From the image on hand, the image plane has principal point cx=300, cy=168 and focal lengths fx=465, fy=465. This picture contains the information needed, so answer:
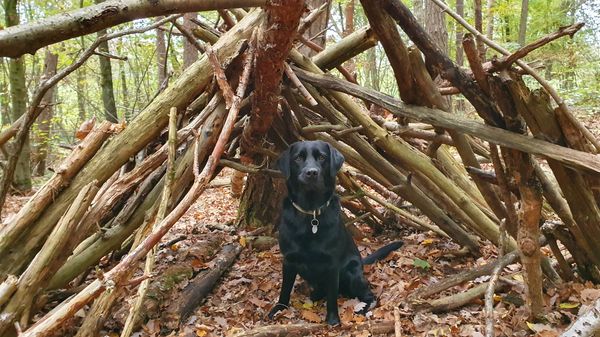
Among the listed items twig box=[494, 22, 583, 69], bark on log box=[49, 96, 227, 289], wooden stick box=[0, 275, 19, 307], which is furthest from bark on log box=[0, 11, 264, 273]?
twig box=[494, 22, 583, 69]

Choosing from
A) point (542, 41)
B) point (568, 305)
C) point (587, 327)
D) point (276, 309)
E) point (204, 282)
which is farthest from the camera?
point (204, 282)

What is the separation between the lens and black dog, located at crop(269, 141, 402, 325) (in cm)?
383

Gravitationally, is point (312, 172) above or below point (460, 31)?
below

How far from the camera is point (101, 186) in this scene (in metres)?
3.53

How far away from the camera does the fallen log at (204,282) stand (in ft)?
12.5

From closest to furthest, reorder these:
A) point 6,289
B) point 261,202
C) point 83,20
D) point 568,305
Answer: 1. point 83,20
2. point 6,289
3. point 568,305
4. point 261,202

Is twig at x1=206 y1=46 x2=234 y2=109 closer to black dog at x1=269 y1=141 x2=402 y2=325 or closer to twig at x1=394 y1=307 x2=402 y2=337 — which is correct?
black dog at x1=269 y1=141 x2=402 y2=325

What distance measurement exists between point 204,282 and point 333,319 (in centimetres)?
124

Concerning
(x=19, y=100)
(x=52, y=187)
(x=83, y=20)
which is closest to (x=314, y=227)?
(x=52, y=187)

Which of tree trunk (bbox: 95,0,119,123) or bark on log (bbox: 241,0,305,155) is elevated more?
tree trunk (bbox: 95,0,119,123)

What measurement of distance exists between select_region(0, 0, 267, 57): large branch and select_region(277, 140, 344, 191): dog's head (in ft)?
8.06

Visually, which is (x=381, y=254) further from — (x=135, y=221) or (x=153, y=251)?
(x=153, y=251)

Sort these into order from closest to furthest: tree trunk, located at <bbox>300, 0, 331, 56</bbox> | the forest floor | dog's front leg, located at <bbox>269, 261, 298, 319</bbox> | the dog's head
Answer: the forest floor → the dog's head → dog's front leg, located at <bbox>269, 261, 298, 319</bbox> → tree trunk, located at <bbox>300, 0, 331, 56</bbox>

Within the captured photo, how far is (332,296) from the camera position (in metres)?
3.79
